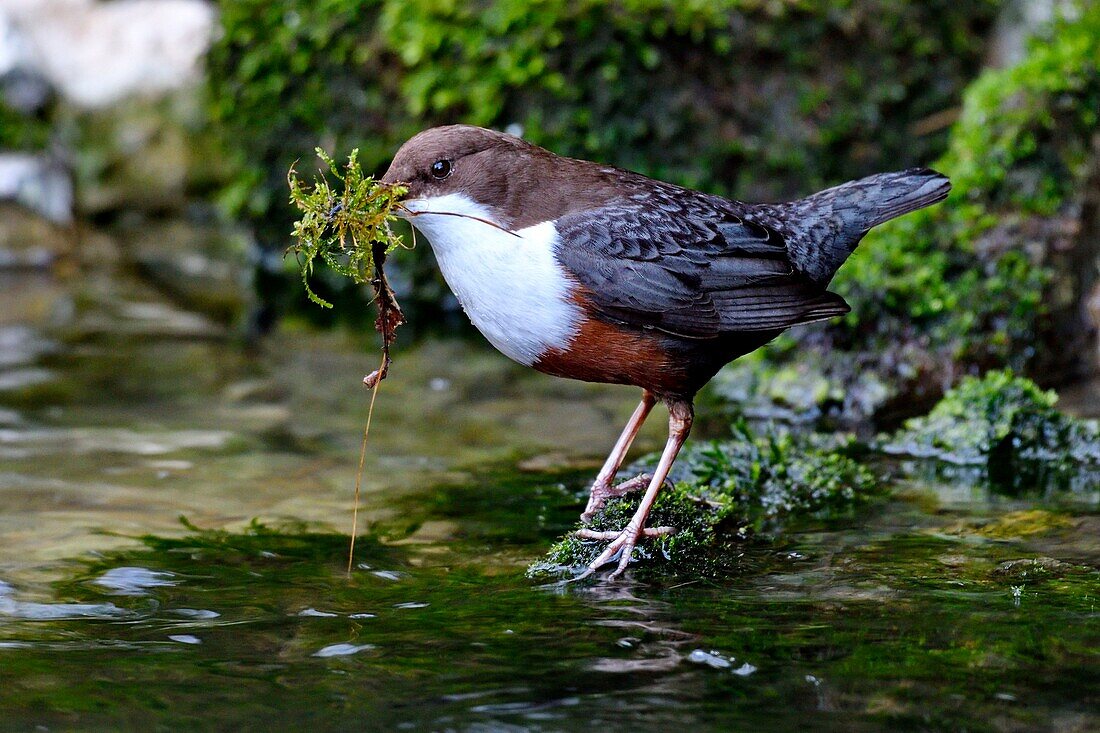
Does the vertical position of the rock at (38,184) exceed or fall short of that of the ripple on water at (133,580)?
it exceeds it

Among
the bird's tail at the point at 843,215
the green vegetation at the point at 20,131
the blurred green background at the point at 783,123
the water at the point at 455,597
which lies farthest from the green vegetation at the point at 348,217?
the green vegetation at the point at 20,131

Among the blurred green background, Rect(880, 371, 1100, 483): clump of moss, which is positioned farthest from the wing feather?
the blurred green background

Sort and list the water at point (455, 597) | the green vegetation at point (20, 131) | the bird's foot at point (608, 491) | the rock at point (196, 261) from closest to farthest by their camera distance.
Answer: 1. the water at point (455, 597)
2. the bird's foot at point (608, 491)
3. the rock at point (196, 261)
4. the green vegetation at point (20, 131)

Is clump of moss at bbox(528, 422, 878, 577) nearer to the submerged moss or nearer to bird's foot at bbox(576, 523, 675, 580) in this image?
bird's foot at bbox(576, 523, 675, 580)

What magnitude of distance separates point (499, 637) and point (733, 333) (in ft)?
4.37

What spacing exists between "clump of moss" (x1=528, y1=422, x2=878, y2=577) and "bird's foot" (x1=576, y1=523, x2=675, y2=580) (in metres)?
0.03

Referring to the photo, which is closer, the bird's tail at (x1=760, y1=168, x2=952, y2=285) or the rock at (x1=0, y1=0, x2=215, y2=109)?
the bird's tail at (x1=760, y1=168, x2=952, y2=285)

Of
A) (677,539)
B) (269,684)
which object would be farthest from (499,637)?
(677,539)

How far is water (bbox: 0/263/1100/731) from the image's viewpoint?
99.9 inches

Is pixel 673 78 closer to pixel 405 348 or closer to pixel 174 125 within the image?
pixel 405 348

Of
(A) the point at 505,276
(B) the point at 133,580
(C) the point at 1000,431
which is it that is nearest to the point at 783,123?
(C) the point at 1000,431

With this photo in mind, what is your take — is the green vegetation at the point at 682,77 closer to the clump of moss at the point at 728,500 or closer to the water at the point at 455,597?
the water at the point at 455,597

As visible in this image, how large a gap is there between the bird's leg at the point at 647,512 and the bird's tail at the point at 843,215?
70cm

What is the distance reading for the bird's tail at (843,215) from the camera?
401cm
